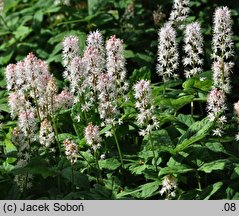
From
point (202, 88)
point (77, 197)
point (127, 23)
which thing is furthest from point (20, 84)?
point (127, 23)

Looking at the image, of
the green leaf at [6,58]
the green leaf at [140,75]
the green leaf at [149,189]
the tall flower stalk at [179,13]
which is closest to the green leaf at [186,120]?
the green leaf at [140,75]

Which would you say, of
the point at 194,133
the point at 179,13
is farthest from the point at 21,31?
the point at 194,133

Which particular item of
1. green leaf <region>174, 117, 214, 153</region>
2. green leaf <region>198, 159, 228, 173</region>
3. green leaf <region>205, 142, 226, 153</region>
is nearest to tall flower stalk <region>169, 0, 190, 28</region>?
green leaf <region>174, 117, 214, 153</region>

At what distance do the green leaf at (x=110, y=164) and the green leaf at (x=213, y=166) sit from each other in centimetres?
83

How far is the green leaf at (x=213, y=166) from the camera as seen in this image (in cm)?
456

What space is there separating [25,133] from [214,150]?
164 centimetres

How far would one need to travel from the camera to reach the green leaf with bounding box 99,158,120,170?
16.9 ft

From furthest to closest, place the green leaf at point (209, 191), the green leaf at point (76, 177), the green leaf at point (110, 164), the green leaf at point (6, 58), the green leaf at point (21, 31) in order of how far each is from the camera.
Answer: the green leaf at point (6, 58) → the green leaf at point (21, 31) → the green leaf at point (110, 164) → the green leaf at point (76, 177) → the green leaf at point (209, 191)

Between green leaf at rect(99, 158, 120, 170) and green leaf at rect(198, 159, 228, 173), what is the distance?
0.83 metres

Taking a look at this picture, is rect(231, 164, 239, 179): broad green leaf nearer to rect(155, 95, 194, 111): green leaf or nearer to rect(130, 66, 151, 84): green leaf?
rect(155, 95, 194, 111): green leaf

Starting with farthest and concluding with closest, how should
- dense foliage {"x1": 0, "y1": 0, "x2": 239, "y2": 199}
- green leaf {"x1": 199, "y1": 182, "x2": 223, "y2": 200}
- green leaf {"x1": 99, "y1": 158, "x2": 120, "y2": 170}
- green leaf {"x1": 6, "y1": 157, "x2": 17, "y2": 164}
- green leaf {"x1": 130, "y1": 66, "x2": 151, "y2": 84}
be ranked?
green leaf {"x1": 130, "y1": 66, "x2": 151, "y2": 84}, green leaf {"x1": 6, "y1": 157, "x2": 17, "y2": 164}, green leaf {"x1": 99, "y1": 158, "x2": 120, "y2": 170}, dense foliage {"x1": 0, "y1": 0, "x2": 239, "y2": 199}, green leaf {"x1": 199, "y1": 182, "x2": 223, "y2": 200}

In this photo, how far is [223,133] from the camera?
5.32m

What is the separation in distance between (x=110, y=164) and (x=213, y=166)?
1.01 meters

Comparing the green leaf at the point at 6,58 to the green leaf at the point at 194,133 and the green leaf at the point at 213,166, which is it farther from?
the green leaf at the point at 213,166
